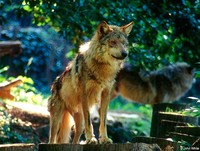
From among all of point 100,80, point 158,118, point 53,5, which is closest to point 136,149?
point 100,80

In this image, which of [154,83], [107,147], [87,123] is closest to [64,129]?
[87,123]

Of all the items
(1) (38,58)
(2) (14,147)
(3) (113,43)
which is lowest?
(2) (14,147)

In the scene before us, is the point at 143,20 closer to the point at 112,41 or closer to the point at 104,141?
the point at 112,41

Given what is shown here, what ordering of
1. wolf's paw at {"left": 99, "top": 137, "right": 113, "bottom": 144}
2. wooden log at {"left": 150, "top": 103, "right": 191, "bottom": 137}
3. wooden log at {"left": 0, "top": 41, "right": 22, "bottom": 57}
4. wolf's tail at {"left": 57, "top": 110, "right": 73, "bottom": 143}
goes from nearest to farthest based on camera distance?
wolf's paw at {"left": 99, "top": 137, "right": 113, "bottom": 144}
wolf's tail at {"left": 57, "top": 110, "right": 73, "bottom": 143}
wooden log at {"left": 150, "top": 103, "right": 191, "bottom": 137}
wooden log at {"left": 0, "top": 41, "right": 22, "bottom": 57}

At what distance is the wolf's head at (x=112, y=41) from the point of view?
5.06m

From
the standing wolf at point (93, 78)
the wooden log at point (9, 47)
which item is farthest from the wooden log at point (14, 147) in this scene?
the wooden log at point (9, 47)

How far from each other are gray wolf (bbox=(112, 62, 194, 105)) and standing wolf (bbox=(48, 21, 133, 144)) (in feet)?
20.4

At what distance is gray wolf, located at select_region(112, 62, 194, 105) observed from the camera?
40.0 ft

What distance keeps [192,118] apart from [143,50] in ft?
8.76

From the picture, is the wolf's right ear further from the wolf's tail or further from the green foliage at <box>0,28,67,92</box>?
the green foliage at <box>0,28,67,92</box>

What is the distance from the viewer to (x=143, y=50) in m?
8.10

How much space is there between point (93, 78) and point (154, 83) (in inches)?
289

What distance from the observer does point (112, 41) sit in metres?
5.14

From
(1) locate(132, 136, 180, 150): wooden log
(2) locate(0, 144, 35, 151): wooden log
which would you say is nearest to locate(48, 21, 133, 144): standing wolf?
(1) locate(132, 136, 180, 150): wooden log
